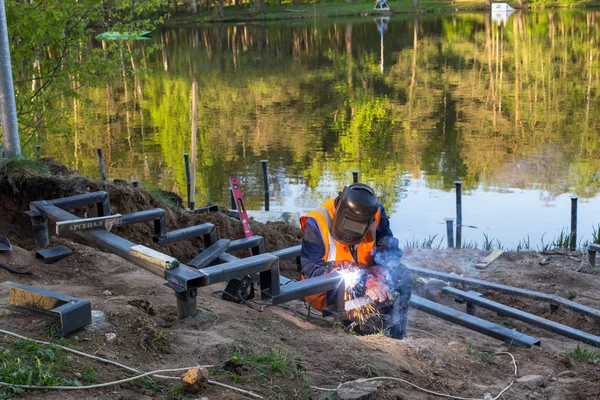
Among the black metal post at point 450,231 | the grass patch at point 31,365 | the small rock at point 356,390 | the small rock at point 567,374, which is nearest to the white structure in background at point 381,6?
the black metal post at point 450,231

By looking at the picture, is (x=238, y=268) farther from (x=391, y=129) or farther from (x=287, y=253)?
(x=391, y=129)

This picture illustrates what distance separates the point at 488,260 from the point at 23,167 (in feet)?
21.6

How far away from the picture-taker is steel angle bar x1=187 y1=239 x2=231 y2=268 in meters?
7.08

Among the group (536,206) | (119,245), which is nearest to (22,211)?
(119,245)

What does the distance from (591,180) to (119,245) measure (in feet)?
45.7

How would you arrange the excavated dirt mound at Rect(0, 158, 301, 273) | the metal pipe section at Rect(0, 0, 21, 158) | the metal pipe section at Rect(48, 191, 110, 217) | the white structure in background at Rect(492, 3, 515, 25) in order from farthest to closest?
the white structure in background at Rect(492, 3, 515, 25)
the metal pipe section at Rect(0, 0, 21, 158)
the excavated dirt mound at Rect(0, 158, 301, 273)
the metal pipe section at Rect(48, 191, 110, 217)

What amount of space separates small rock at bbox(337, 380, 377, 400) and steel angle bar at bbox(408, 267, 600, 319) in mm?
4242

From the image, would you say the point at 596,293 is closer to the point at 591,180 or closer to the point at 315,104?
the point at 591,180

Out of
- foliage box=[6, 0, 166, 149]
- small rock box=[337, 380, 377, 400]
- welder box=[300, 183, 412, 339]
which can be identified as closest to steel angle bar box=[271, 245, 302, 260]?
welder box=[300, 183, 412, 339]

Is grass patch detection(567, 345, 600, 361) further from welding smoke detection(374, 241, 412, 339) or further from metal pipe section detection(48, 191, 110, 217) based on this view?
metal pipe section detection(48, 191, 110, 217)

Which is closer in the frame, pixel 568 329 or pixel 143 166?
pixel 568 329

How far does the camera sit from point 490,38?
→ 47.6 meters

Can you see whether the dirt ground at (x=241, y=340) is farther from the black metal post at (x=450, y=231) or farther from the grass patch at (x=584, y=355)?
the black metal post at (x=450, y=231)

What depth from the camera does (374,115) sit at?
85.7 feet
